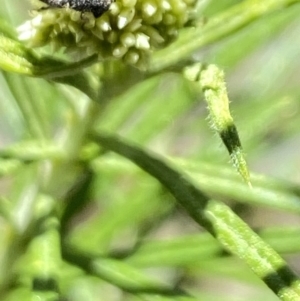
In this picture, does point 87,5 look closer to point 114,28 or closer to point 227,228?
point 114,28

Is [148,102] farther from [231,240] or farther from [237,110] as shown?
[231,240]

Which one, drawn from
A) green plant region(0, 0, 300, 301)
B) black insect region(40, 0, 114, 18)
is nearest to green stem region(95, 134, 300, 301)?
green plant region(0, 0, 300, 301)

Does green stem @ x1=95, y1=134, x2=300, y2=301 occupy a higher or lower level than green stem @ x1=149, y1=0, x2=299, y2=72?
lower

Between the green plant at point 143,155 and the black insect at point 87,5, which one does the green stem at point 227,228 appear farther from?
the black insect at point 87,5

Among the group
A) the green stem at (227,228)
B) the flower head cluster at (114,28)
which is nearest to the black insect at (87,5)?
the flower head cluster at (114,28)

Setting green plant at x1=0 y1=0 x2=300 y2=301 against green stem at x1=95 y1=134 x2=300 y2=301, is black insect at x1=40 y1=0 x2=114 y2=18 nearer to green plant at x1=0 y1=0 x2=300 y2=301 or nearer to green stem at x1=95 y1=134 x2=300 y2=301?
green plant at x1=0 y1=0 x2=300 y2=301

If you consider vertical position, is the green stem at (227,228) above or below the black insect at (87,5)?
below

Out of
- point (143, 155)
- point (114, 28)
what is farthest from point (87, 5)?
point (143, 155)

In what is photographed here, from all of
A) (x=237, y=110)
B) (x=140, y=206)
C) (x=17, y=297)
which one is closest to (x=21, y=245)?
(x=17, y=297)
